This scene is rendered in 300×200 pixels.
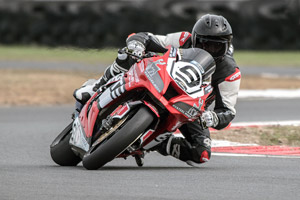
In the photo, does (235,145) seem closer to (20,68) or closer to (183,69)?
(183,69)

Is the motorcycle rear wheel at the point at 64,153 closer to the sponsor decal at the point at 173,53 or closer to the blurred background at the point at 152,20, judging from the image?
the sponsor decal at the point at 173,53

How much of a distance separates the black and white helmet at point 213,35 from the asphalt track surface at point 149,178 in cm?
108

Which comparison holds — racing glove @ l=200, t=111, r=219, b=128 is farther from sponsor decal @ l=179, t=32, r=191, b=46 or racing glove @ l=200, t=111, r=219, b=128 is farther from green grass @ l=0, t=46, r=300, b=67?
green grass @ l=0, t=46, r=300, b=67

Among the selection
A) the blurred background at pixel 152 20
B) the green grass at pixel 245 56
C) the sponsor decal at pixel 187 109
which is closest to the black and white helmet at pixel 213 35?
the sponsor decal at pixel 187 109

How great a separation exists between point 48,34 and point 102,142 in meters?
25.0

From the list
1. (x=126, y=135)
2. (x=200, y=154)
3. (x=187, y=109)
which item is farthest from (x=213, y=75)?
(x=126, y=135)

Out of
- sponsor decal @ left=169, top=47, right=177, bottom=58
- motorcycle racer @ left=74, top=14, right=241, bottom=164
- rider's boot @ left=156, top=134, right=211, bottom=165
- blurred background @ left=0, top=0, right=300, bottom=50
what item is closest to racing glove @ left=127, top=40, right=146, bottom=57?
motorcycle racer @ left=74, top=14, right=241, bottom=164

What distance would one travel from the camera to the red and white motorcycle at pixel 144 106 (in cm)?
606

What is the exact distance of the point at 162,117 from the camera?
6.36 m

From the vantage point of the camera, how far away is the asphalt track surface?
5.21 metres

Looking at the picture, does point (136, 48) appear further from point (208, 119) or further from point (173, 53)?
point (208, 119)

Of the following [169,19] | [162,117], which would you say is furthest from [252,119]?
[169,19]

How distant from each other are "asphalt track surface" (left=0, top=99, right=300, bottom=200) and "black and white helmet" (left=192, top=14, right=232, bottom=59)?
108 cm

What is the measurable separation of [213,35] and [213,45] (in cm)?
13
